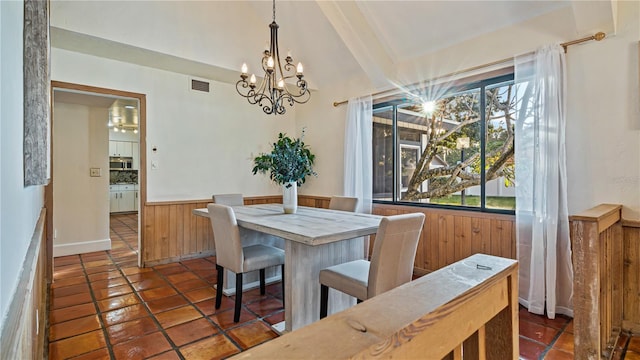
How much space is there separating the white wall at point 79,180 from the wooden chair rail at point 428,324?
5.21 metres

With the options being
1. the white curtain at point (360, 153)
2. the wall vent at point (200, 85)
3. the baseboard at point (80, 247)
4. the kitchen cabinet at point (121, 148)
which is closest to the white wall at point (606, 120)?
the white curtain at point (360, 153)

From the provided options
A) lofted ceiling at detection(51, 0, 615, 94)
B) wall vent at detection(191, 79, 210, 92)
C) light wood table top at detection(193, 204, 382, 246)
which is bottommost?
light wood table top at detection(193, 204, 382, 246)

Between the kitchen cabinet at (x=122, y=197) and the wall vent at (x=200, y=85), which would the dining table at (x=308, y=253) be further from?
the kitchen cabinet at (x=122, y=197)

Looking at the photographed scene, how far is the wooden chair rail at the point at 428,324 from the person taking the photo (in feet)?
1.56

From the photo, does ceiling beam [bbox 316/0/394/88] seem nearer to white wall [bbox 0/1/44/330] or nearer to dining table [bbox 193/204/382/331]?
dining table [bbox 193/204/382/331]

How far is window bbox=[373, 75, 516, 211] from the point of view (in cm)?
306

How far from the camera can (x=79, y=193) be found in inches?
179

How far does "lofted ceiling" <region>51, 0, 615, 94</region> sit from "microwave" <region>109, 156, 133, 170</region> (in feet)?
19.8

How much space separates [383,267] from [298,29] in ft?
11.6

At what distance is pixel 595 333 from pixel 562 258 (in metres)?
1.01

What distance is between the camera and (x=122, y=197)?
28.1 feet

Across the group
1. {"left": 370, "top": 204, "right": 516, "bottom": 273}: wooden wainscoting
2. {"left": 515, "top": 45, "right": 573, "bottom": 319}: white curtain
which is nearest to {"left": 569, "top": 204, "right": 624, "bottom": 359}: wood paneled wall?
{"left": 515, "top": 45, "right": 573, "bottom": 319}: white curtain

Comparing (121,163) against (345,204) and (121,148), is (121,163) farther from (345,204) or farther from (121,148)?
(345,204)

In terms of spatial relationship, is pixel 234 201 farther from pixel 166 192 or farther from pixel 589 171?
pixel 589 171
